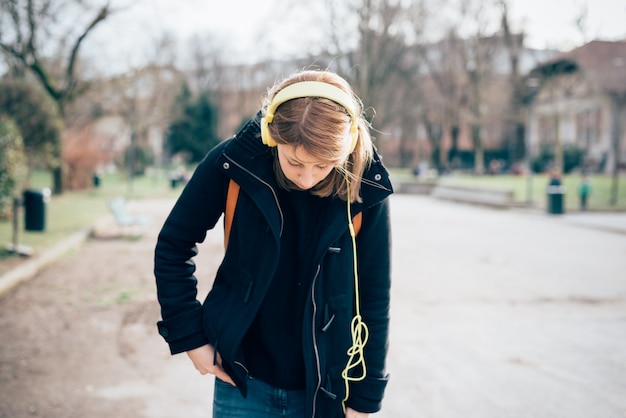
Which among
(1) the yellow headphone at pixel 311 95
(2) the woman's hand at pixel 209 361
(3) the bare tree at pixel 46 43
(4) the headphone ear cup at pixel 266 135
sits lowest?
(2) the woman's hand at pixel 209 361

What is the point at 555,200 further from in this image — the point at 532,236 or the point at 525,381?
the point at 525,381

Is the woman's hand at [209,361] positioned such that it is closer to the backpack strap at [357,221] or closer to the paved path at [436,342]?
the backpack strap at [357,221]

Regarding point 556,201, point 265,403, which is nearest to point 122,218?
point 265,403

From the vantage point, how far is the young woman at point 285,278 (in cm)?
177

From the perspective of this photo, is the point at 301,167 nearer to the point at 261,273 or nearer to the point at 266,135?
the point at 266,135

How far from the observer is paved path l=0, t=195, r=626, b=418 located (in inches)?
161

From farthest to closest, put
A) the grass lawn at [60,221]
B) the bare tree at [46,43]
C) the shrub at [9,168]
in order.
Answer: the bare tree at [46,43], the grass lawn at [60,221], the shrub at [9,168]

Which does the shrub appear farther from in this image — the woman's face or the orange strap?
the woman's face

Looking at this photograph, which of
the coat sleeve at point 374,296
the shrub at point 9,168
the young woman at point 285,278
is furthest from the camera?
the shrub at point 9,168

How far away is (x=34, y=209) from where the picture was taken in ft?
38.5

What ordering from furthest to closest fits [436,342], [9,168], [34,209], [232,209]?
[34,209]
[9,168]
[436,342]
[232,209]

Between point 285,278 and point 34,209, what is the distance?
11275 millimetres

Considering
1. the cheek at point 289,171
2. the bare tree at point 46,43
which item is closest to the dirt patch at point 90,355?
the cheek at point 289,171

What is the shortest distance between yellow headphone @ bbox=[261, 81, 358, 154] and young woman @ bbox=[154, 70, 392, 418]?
2cm
